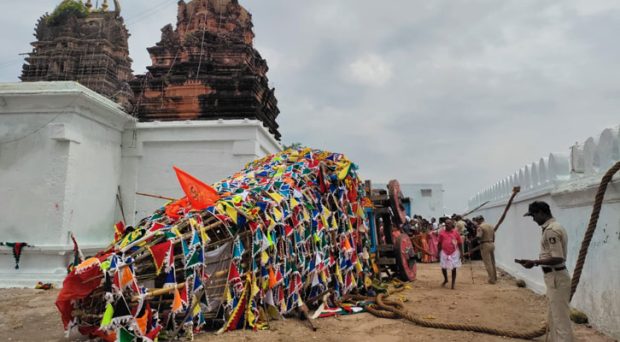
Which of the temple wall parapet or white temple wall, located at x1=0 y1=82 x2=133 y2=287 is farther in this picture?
white temple wall, located at x1=0 y1=82 x2=133 y2=287

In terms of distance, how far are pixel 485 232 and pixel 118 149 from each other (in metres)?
9.77

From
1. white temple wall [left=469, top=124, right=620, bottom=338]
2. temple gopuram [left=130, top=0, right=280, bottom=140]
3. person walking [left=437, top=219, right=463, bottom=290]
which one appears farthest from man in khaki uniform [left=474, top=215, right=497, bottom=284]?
temple gopuram [left=130, top=0, right=280, bottom=140]

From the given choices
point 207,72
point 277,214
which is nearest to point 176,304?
point 277,214

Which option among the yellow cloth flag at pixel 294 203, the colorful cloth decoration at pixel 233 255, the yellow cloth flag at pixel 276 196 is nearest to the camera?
the colorful cloth decoration at pixel 233 255

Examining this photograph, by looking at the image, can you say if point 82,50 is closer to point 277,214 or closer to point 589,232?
point 277,214

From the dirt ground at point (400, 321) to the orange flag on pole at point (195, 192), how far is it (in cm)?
161

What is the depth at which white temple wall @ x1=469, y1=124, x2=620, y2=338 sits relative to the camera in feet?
16.2

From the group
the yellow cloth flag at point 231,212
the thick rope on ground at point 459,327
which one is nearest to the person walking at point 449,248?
the thick rope on ground at point 459,327

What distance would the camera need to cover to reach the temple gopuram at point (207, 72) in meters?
13.4

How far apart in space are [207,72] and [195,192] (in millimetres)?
9891

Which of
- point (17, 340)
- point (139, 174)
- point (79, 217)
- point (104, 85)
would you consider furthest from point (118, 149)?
point (104, 85)

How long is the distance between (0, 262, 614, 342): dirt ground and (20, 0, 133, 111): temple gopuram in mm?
18279

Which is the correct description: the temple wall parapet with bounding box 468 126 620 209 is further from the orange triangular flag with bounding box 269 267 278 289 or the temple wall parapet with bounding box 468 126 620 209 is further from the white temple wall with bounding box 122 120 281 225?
the white temple wall with bounding box 122 120 281 225

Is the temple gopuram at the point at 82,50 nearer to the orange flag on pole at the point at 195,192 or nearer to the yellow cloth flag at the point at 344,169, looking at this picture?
the yellow cloth flag at the point at 344,169
